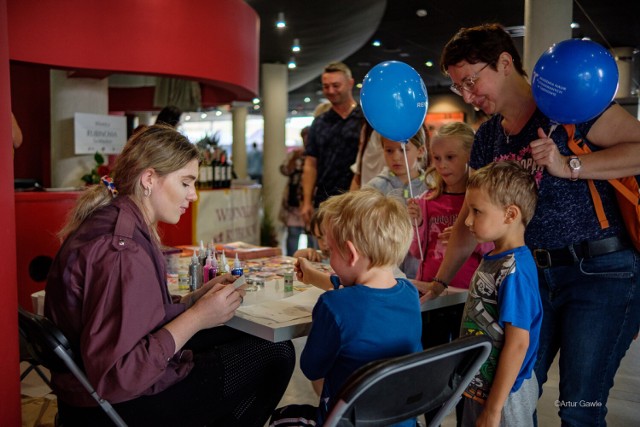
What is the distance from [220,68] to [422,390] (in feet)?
18.5

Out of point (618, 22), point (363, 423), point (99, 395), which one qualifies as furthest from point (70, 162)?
point (618, 22)

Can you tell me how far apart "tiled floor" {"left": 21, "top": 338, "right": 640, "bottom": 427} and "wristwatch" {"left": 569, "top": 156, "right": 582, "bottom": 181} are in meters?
1.67

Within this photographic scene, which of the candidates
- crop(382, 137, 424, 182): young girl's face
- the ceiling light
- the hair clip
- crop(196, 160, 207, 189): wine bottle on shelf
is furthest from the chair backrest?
the ceiling light

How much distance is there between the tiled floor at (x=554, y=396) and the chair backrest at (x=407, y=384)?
159cm

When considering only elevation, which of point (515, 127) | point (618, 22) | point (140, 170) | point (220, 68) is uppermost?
point (618, 22)

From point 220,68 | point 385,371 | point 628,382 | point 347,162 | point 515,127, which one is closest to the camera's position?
point 385,371

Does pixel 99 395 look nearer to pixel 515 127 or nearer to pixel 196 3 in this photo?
pixel 515 127

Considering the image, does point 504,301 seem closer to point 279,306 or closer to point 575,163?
point 575,163

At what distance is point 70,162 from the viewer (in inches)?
208

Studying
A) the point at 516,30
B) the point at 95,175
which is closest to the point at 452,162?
the point at 95,175

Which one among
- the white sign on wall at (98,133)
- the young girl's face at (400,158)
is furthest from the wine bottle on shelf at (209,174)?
the young girl's face at (400,158)

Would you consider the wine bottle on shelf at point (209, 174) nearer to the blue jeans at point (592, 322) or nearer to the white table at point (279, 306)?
the white table at point (279, 306)

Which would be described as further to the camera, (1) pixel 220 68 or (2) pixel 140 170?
(1) pixel 220 68

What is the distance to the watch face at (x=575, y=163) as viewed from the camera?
Result: 1.71m
